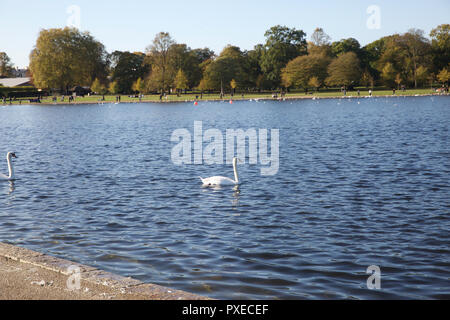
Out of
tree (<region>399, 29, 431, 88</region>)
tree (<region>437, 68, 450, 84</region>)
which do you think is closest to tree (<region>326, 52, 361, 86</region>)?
tree (<region>399, 29, 431, 88</region>)

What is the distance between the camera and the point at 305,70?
11975 cm

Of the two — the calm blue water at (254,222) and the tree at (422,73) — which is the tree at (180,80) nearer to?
the tree at (422,73)

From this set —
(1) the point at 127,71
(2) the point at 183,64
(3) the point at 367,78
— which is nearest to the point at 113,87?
(1) the point at 127,71

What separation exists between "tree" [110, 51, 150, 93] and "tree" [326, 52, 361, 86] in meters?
58.6

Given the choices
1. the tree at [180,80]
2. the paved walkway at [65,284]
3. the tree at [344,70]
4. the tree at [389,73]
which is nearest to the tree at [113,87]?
the tree at [180,80]

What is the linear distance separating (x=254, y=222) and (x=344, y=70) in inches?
4387

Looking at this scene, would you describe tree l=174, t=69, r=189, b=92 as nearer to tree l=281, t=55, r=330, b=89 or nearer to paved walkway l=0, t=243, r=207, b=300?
tree l=281, t=55, r=330, b=89

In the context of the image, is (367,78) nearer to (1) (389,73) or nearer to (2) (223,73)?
(1) (389,73)

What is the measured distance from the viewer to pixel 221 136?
37844mm

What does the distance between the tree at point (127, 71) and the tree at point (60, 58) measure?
12.8 metres

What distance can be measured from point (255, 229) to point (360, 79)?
400 ft

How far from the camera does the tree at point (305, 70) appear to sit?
11981 centimetres
